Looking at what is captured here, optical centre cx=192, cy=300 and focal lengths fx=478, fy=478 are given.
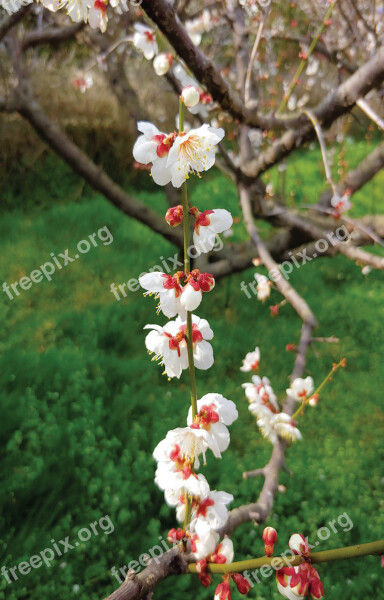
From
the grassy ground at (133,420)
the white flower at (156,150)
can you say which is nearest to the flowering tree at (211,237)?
the white flower at (156,150)

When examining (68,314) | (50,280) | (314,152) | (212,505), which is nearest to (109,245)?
(50,280)

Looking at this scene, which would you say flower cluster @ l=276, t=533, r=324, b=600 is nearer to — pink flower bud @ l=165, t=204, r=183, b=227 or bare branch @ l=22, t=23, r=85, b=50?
pink flower bud @ l=165, t=204, r=183, b=227

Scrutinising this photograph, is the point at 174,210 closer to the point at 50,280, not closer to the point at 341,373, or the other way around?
the point at 341,373

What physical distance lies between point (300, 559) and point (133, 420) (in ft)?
5.73

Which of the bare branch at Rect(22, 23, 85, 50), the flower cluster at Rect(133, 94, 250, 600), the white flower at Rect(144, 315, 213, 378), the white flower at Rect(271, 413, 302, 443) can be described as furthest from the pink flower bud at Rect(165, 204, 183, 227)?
the bare branch at Rect(22, 23, 85, 50)

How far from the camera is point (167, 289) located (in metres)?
0.77

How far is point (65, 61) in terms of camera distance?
7113 mm

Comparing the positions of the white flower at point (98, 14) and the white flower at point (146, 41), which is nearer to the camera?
the white flower at point (98, 14)

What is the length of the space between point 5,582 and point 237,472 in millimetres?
1047

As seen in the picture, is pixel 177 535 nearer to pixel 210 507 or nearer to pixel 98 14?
pixel 210 507

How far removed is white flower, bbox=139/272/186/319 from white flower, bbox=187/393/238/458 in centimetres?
20

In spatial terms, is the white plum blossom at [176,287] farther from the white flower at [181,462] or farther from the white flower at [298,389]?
A: the white flower at [298,389]

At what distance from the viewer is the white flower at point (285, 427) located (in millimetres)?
1547

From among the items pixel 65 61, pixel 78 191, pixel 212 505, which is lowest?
pixel 212 505
